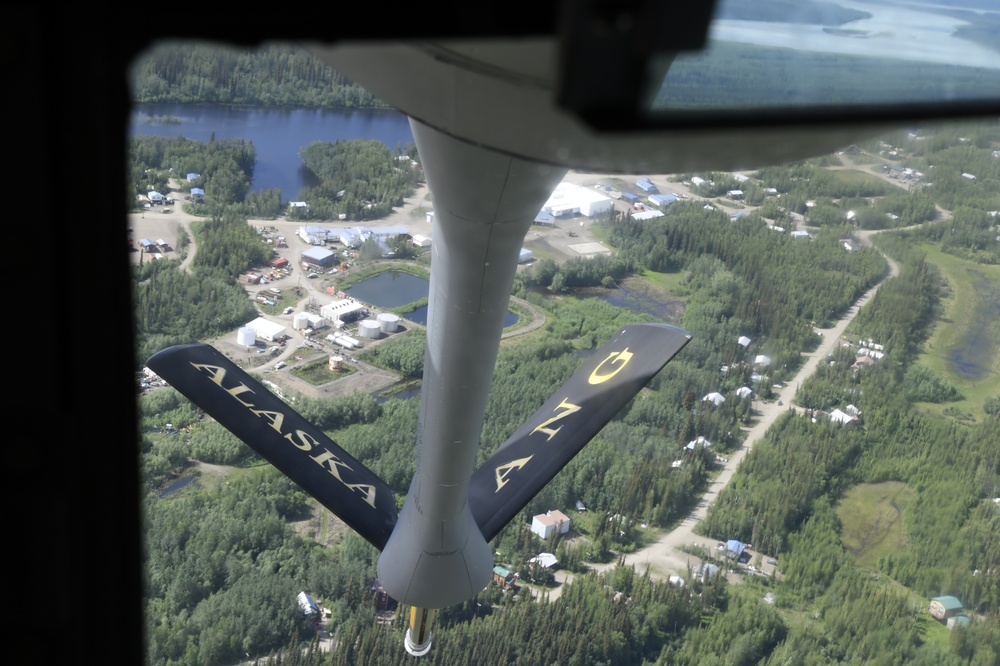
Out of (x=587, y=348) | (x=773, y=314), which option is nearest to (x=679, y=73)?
(x=587, y=348)

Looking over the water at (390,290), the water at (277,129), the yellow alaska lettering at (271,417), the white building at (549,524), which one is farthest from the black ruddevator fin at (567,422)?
the water at (277,129)

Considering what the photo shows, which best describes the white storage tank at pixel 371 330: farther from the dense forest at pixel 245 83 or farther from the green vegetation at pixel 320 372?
the dense forest at pixel 245 83

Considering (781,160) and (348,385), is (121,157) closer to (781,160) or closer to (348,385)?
(781,160)

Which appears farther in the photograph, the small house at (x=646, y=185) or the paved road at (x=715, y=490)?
the small house at (x=646, y=185)

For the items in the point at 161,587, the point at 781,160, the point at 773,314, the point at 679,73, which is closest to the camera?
the point at 679,73

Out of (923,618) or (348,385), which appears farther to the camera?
(348,385)

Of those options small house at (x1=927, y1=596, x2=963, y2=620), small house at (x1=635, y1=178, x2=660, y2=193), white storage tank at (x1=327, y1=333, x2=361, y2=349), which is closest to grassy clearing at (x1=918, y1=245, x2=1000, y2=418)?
small house at (x1=927, y1=596, x2=963, y2=620)

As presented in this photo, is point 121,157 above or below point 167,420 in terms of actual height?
above
